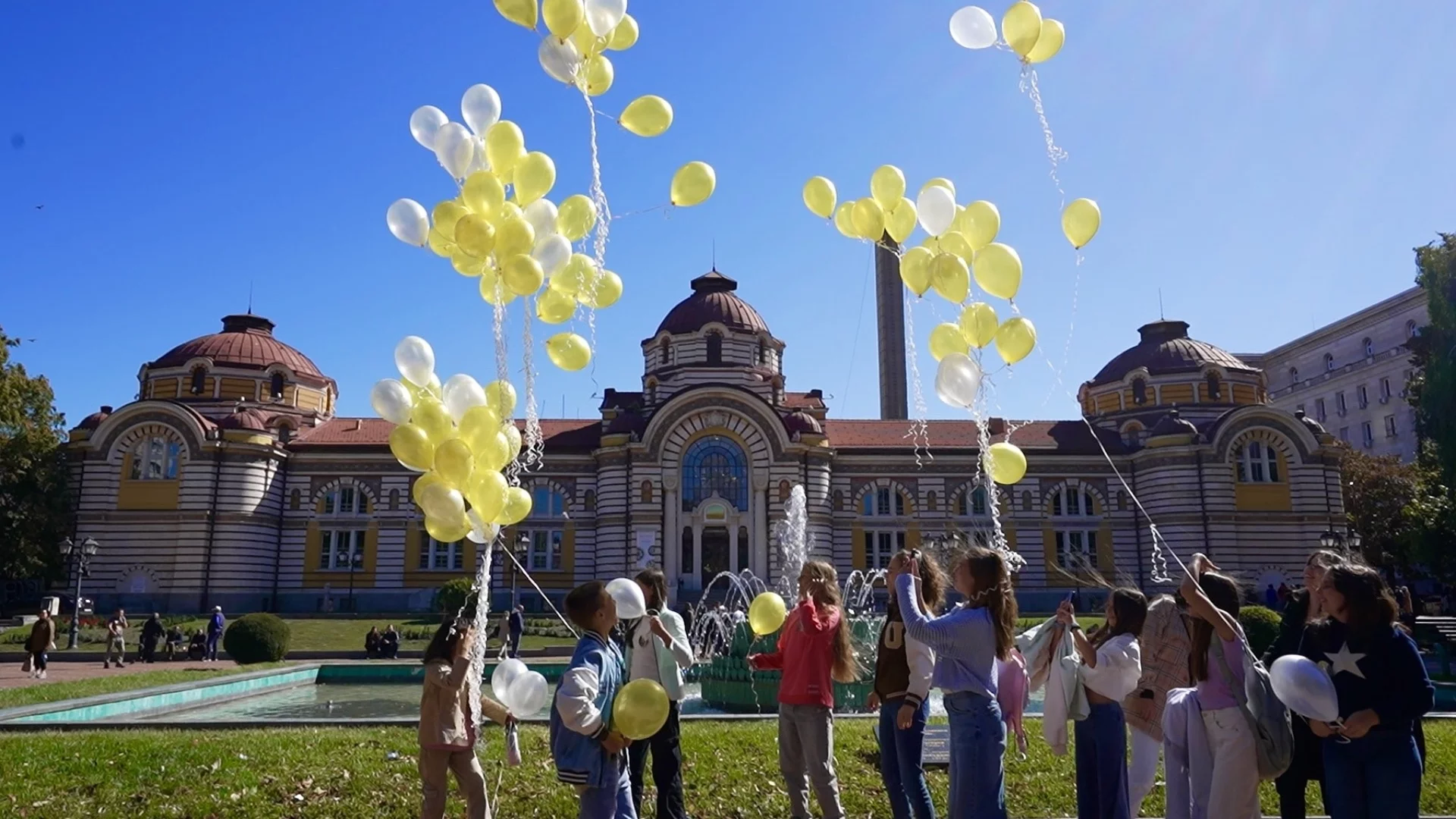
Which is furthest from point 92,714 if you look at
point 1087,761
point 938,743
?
point 1087,761

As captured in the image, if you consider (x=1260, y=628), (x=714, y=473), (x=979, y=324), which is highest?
(x=714, y=473)

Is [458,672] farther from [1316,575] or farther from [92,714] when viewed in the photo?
[92,714]

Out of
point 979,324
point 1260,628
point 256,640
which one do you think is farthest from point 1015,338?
point 256,640

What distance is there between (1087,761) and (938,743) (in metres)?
2.90

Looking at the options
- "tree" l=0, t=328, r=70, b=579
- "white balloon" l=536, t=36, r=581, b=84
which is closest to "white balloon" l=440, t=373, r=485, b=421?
"white balloon" l=536, t=36, r=581, b=84

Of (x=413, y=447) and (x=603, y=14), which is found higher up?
(x=603, y=14)

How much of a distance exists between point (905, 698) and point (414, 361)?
435 cm

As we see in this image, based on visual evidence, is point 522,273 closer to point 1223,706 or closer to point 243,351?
A: point 1223,706

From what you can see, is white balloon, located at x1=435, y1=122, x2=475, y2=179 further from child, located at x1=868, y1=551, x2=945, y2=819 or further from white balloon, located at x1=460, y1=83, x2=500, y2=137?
child, located at x1=868, y1=551, x2=945, y2=819

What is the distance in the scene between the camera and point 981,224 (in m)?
8.09

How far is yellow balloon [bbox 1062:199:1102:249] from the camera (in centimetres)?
848

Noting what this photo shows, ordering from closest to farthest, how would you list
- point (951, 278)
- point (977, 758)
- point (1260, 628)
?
1. point (977, 758)
2. point (951, 278)
3. point (1260, 628)

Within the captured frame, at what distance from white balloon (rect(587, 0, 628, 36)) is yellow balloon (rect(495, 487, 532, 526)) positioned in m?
3.59

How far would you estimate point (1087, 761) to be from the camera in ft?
21.1
